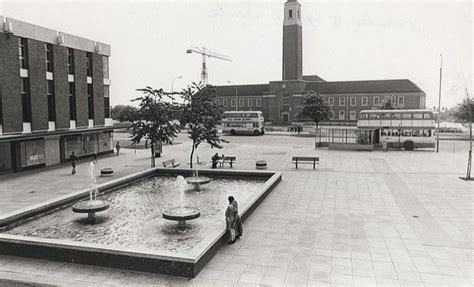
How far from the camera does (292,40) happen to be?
8031 cm

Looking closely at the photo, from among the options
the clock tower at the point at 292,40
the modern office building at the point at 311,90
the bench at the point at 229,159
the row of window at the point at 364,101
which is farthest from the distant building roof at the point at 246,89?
the bench at the point at 229,159

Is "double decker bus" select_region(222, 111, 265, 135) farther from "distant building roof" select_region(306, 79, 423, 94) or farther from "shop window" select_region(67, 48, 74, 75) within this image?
"distant building roof" select_region(306, 79, 423, 94)

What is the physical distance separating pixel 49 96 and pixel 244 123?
34.1 metres

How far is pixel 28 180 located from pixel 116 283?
16270 millimetres

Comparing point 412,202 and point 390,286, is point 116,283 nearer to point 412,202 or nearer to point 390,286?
point 390,286

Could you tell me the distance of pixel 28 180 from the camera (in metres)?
21.6

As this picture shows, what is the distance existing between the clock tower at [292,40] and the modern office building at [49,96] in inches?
2071

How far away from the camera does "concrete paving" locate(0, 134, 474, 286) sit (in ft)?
27.5

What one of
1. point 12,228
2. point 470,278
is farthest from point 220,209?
point 470,278

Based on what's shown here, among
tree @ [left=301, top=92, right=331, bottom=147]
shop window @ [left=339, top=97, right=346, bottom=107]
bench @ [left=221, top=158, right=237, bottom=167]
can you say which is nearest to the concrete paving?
bench @ [left=221, top=158, right=237, bottom=167]

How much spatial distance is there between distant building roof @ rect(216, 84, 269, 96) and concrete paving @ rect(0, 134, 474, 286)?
246ft

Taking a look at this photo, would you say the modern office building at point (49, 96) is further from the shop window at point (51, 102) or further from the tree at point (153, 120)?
the tree at point (153, 120)

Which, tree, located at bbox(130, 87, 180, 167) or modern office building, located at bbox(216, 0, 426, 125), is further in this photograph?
modern office building, located at bbox(216, 0, 426, 125)

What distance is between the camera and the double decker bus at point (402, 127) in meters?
36.0
